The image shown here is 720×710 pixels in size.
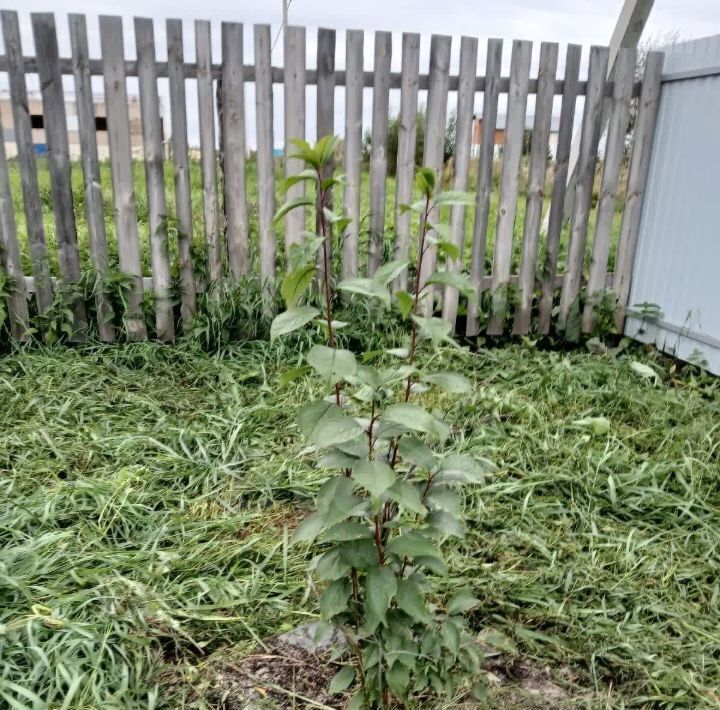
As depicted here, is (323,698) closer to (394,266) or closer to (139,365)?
(394,266)

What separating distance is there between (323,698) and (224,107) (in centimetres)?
332

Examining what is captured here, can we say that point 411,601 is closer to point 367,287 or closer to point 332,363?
point 332,363

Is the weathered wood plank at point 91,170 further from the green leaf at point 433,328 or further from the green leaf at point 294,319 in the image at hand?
the green leaf at point 433,328

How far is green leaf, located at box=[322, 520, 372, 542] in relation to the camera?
1.55 m

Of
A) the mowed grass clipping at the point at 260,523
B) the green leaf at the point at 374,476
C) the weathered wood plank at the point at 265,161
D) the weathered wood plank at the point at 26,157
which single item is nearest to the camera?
the green leaf at the point at 374,476

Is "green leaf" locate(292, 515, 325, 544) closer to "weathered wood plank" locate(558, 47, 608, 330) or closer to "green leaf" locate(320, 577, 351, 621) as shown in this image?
"green leaf" locate(320, 577, 351, 621)

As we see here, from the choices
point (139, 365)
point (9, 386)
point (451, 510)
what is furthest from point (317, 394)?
point (451, 510)

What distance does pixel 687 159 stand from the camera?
173 inches

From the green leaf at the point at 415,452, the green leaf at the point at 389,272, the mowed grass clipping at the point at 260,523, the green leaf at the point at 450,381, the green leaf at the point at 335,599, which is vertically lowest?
the mowed grass clipping at the point at 260,523

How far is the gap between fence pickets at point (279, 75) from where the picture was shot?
3969mm

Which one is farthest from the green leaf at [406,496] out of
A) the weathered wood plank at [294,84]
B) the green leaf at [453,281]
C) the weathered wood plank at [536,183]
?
the weathered wood plank at [536,183]

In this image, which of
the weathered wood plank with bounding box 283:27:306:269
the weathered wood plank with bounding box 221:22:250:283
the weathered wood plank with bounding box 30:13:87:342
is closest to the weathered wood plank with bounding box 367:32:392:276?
the weathered wood plank with bounding box 283:27:306:269

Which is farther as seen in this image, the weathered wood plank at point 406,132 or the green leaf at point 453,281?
the weathered wood plank at point 406,132

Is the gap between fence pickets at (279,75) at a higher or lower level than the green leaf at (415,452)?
higher
